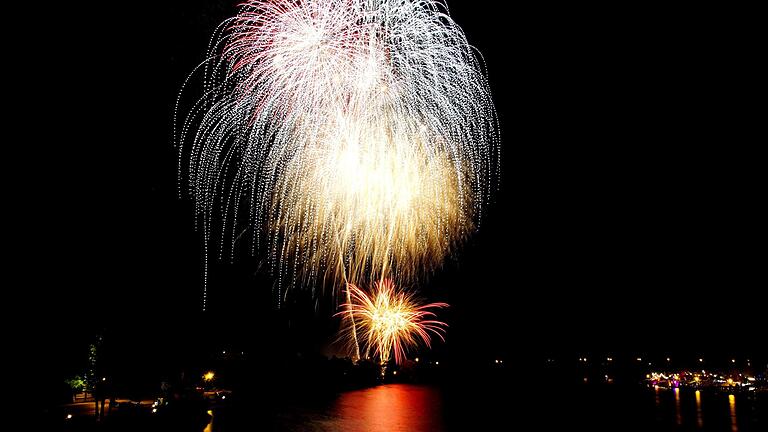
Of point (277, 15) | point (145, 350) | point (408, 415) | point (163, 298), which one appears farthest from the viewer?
point (408, 415)

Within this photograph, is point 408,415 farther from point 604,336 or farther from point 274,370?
point 604,336

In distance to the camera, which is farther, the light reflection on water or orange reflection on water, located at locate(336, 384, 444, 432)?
the light reflection on water

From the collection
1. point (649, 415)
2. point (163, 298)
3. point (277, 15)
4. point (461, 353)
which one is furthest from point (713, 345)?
point (277, 15)

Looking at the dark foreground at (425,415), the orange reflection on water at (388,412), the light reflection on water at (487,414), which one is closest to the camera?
the dark foreground at (425,415)

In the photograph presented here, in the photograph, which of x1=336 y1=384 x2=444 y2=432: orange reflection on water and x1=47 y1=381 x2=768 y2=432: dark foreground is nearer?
x1=47 y1=381 x2=768 y2=432: dark foreground

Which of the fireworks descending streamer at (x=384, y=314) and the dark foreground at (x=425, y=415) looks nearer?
the dark foreground at (x=425, y=415)

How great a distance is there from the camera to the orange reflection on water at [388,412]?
19.8 meters

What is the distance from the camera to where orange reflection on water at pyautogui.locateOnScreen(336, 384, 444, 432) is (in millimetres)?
19781

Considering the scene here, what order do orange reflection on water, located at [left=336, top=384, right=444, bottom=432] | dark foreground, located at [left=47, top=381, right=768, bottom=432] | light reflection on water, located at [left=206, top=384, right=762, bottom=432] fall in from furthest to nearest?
light reflection on water, located at [left=206, top=384, right=762, bottom=432] → orange reflection on water, located at [left=336, top=384, right=444, bottom=432] → dark foreground, located at [left=47, top=381, right=768, bottom=432]

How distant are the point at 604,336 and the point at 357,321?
166ft

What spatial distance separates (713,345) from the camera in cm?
6303

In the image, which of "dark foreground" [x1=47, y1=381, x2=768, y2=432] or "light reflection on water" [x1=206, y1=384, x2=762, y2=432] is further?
"light reflection on water" [x1=206, y1=384, x2=762, y2=432]

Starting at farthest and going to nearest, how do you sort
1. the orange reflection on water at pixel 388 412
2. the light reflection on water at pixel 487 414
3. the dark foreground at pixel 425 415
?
1. the light reflection on water at pixel 487 414
2. the orange reflection on water at pixel 388 412
3. the dark foreground at pixel 425 415

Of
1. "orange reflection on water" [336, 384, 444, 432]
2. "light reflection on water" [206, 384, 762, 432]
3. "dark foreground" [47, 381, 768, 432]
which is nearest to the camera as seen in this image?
"dark foreground" [47, 381, 768, 432]
